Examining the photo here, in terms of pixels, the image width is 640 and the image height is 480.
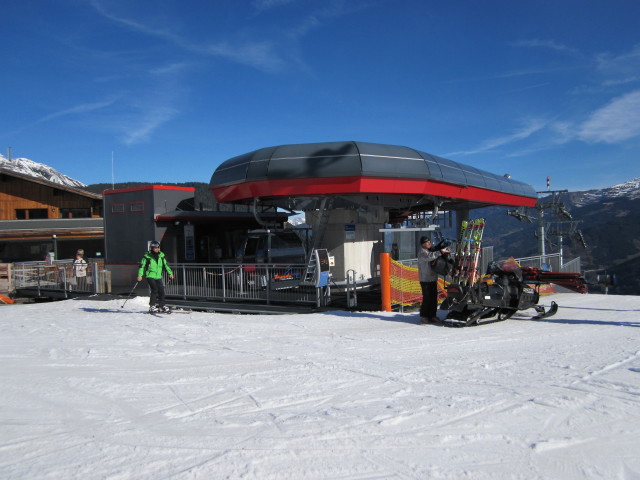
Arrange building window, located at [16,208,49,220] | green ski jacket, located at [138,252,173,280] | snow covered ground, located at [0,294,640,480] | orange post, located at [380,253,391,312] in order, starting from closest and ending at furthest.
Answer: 1. snow covered ground, located at [0,294,640,480]
2. orange post, located at [380,253,391,312]
3. green ski jacket, located at [138,252,173,280]
4. building window, located at [16,208,49,220]

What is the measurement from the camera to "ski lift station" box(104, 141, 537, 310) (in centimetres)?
1287

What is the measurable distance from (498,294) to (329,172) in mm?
5476

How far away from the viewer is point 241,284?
1305cm

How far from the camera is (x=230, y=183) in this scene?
13.8 meters

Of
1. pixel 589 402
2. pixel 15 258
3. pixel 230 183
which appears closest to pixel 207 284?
pixel 230 183

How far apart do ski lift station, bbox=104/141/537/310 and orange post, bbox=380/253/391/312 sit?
1.00 m

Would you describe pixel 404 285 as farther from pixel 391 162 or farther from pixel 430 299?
pixel 391 162

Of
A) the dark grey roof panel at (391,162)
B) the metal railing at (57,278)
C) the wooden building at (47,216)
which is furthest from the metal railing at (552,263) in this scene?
the wooden building at (47,216)

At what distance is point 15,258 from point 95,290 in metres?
19.0

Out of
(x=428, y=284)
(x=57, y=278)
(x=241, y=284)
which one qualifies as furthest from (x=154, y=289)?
(x=57, y=278)

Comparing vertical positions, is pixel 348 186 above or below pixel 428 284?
above

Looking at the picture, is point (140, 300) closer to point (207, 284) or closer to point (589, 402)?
point (207, 284)

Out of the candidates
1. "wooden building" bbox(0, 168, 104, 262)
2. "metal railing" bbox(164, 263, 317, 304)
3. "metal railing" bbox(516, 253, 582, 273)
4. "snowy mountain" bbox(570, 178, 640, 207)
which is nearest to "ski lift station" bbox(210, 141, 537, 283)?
"metal railing" bbox(164, 263, 317, 304)

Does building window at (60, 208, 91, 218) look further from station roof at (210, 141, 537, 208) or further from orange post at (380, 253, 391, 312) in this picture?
orange post at (380, 253, 391, 312)
